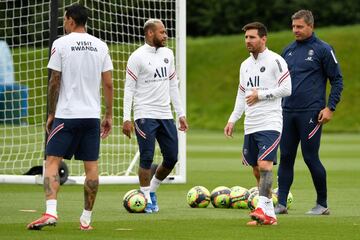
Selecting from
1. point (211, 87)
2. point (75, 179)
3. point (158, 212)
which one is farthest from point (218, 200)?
point (211, 87)

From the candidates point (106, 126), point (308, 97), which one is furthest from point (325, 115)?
point (106, 126)

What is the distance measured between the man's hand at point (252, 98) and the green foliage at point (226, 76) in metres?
33.0

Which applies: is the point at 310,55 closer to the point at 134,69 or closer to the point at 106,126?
the point at 134,69

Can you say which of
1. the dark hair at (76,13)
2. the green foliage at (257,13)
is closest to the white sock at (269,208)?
the dark hair at (76,13)

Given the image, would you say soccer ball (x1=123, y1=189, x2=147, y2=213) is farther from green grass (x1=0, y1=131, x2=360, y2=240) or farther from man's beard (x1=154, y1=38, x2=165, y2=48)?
man's beard (x1=154, y1=38, x2=165, y2=48)

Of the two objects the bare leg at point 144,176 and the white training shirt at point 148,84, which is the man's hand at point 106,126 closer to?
the white training shirt at point 148,84

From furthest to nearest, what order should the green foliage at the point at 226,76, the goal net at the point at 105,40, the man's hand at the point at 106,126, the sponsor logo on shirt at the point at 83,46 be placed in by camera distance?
1. the green foliage at the point at 226,76
2. the goal net at the point at 105,40
3. the man's hand at the point at 106,126
4. the sponsor logo on shirt at the point at 83,46

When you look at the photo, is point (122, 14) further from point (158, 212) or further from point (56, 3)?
point (158, 212)

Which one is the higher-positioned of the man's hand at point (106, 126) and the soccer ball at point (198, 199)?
the man's hand at point (106, 126)

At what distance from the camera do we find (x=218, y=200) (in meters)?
14.6

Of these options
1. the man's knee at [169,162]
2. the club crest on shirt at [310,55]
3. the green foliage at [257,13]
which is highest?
the green foliage at [257,13]

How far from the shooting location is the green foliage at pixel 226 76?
160 ft

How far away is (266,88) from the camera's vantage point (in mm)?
12586

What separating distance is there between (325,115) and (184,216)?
193 cm
